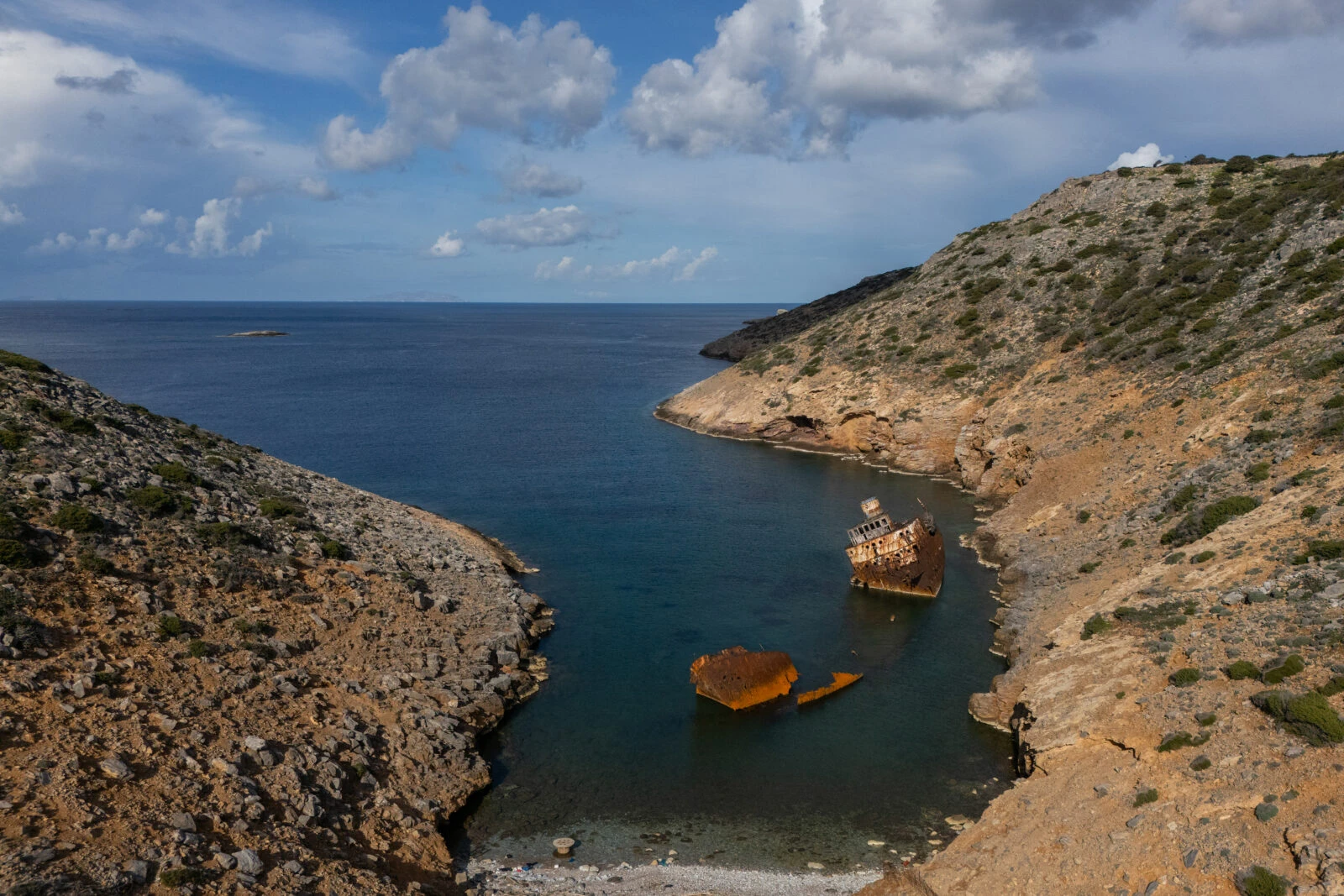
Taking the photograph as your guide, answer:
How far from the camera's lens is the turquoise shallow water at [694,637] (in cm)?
2905

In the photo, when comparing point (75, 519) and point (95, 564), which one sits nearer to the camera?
point (95, 564)

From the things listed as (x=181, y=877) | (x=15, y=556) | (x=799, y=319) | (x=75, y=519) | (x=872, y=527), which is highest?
(x=799, y=319)

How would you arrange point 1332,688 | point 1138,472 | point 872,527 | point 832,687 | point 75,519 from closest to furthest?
point 1332,688 < point 75,519 < point 832,687 < point 1138,472 < point 872,527

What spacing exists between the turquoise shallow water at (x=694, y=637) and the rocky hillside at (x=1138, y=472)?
10.6ft

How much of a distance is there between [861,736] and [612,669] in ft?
39.4

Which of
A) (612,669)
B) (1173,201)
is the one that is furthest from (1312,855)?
(1173,201)

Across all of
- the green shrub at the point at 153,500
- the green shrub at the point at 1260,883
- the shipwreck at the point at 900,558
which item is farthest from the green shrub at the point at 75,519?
the green shrub at the point at 1260,883

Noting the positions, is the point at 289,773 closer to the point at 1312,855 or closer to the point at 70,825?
the point at 70,825

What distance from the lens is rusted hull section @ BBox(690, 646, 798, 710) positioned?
3641 cm

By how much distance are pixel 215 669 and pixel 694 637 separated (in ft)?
71.6

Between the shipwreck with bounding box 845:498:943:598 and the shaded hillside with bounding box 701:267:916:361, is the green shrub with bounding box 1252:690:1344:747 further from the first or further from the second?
the shaded hillside with bounding box 701:267:916:361

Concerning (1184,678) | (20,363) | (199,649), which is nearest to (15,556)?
(199,649)

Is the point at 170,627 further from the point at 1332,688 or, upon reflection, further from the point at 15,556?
the point at 1332,688

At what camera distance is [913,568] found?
48.7 meters
